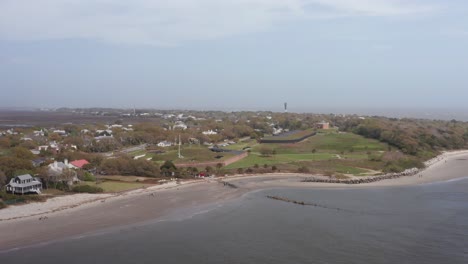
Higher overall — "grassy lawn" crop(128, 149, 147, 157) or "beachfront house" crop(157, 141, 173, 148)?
"beachfront house" crop(157, 141, 173, 148)

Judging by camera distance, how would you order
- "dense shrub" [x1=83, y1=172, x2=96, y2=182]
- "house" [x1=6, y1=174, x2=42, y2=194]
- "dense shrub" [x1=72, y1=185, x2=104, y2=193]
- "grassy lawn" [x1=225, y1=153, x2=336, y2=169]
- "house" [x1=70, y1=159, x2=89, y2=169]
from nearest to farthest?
"house" [x1=6, y1=174, x2=42, y2=194], "dense shrub" [x1=72, y1=185, x2=104, y2=193], "dense shrub" [x1=83, y1=172, x2=96, y2=182], "house" [x1=70, y1=159, x2=89, y2=169], "grassy lawn" [x1=225, y1=153, x2=336, y2=169]

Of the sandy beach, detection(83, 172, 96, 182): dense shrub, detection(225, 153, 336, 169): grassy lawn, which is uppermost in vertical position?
detection(83, 172, 96, 182): dense shrub

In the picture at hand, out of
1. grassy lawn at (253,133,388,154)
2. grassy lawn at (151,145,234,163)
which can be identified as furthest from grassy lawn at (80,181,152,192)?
grassy lawn at (253,133,388,154)

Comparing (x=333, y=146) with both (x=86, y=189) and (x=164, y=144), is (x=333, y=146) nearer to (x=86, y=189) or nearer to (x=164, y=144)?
(x=164, y=144)

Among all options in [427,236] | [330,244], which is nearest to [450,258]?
[427,236]

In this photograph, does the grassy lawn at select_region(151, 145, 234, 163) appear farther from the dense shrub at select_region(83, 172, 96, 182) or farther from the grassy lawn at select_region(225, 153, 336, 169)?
the dense shrub at select_region(83, 172, 96, 182)

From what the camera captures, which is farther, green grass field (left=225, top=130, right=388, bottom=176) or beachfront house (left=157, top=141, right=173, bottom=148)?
beachfront house (left=157, top=141, right=173, bottom=148)

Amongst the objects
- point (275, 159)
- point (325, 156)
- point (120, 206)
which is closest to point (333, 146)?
point (325, 156)
